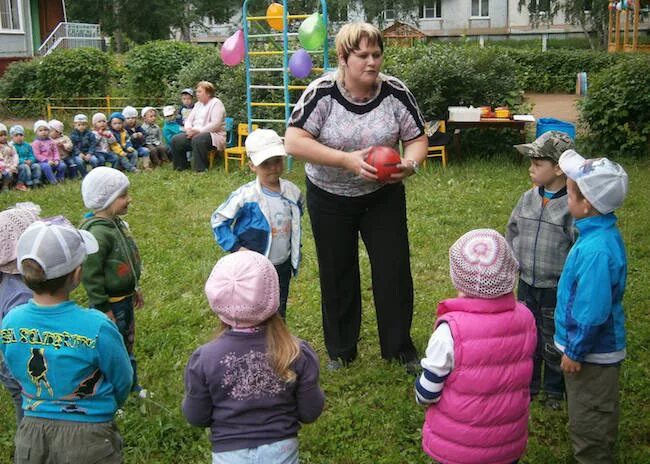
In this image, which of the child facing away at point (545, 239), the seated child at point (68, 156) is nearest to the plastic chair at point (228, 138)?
the seated child at point (68, 156)

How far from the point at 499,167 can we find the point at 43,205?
6.69m

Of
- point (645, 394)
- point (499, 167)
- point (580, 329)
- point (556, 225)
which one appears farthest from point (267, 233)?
point (499, 167)

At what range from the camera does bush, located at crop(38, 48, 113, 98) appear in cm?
2173

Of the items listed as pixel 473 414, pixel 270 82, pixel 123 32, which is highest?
pixel 123 32

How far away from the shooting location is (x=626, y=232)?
7371mm

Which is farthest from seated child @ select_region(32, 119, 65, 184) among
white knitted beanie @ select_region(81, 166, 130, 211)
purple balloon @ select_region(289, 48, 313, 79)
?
white knitted beanie @ select_region(81, 166, 130, 211)

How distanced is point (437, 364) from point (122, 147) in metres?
11.0

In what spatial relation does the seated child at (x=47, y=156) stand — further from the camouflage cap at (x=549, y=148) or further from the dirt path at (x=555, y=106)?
the dirt path at (x=555, y=106)

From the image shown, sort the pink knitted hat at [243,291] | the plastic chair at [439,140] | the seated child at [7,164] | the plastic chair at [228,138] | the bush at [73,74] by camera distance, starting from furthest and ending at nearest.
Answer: the bush at [73,74] → the plastic chair at [228,138] → the plastic chair at [439,140] → the seated child at [7,164] → the pink knitted hat at [243,291]

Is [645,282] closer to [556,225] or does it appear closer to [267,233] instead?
[556,225]

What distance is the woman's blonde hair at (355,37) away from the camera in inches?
149

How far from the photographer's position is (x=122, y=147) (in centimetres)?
1266

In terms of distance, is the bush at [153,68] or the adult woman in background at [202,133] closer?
the adult woman in background at [202,133]

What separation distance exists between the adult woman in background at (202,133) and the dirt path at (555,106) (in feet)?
26.9
